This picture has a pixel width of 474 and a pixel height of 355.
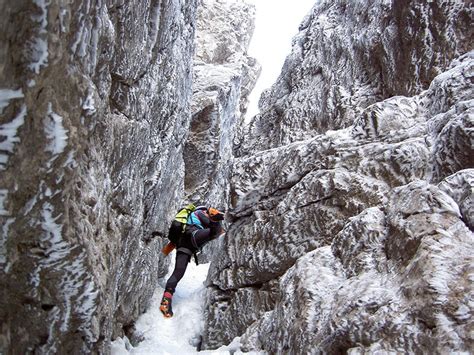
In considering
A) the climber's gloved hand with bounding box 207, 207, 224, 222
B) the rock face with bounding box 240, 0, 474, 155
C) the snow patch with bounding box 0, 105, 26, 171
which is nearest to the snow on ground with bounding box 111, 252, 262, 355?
Answer: the climber's gloved hand with bounding box 207, 207, 224, 222

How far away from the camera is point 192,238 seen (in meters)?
12.3

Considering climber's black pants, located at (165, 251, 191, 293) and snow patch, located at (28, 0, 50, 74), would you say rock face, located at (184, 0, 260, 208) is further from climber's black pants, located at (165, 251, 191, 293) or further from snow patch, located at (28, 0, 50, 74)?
snow patch, located at (28, 0, 50, 74)

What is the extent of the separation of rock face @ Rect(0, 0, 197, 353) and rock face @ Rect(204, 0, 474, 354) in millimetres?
3222

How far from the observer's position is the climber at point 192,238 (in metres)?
12.0

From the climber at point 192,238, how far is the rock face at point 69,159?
2.13 m

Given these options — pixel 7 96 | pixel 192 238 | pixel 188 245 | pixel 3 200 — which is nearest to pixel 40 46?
pixel 7 96

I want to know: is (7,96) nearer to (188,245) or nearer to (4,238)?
(4,238)

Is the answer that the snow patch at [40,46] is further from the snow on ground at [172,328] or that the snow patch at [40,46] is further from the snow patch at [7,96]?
the snow on ground at [172,328]

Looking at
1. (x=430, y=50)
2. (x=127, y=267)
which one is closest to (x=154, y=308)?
(x=127, y=267)

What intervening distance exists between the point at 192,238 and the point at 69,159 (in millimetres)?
7353

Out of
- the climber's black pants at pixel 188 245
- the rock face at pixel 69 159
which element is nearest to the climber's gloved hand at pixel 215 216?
the climber's black pants at pixel 188 245

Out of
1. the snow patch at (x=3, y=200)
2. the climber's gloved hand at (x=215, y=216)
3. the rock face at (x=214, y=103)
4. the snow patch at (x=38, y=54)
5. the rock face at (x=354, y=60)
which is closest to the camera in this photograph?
the snow patch at (x=38, y=54)

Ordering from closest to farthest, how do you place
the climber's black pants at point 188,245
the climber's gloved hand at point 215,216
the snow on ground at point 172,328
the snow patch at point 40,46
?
1. the snow patch at point 40,46
2. the snow on ground at point 172,328
3. the climber's black pants at point 188,245
4. the climber's gloved hand at point 215,216

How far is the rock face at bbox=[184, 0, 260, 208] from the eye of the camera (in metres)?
23.5
